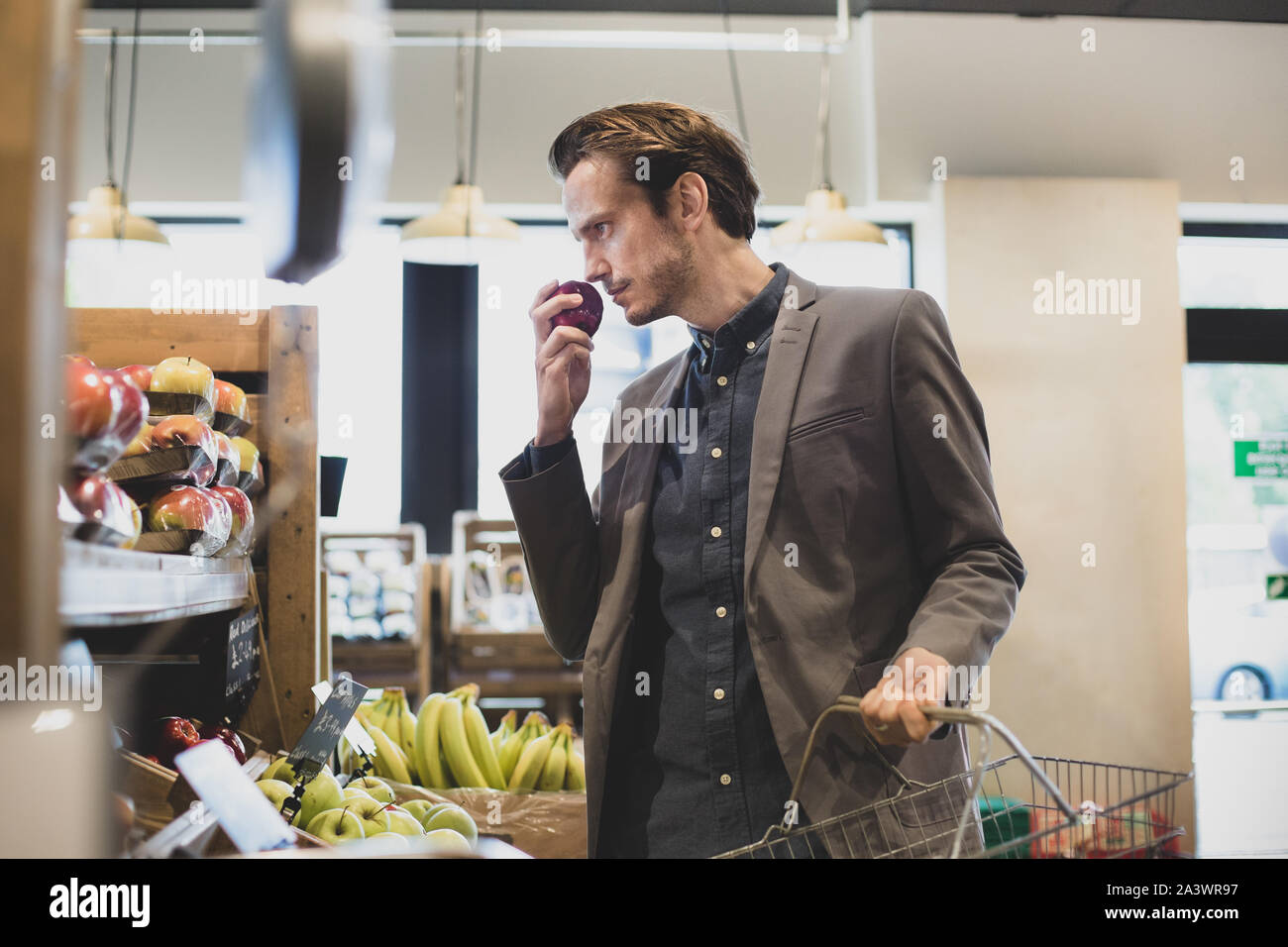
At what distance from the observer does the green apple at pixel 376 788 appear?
1.85m

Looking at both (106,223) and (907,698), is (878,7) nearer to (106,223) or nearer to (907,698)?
(106,223)

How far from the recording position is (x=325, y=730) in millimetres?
1604

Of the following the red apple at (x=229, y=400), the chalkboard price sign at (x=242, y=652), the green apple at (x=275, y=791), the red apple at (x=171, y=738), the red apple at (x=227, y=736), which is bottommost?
the green apple at (x=275, y=791)

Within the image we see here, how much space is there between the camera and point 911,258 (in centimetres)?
509

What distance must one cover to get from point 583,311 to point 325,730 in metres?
0.78

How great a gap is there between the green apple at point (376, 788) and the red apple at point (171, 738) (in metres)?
0.36

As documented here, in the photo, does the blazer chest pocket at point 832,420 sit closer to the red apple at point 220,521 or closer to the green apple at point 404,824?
the red apple at point 220,521

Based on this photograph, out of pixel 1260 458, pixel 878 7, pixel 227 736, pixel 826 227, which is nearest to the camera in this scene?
pixel 227 736

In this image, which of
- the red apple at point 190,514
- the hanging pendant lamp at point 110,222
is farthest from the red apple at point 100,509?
the hanging pendant lamp at point 110,222

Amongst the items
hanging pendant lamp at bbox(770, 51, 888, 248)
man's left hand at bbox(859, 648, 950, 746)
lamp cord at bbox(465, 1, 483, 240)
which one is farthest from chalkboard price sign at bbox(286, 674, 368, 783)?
lamp cord at bbox(465, 1, 483, 240)

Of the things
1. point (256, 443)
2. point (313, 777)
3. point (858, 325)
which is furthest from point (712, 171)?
point (313, 777)

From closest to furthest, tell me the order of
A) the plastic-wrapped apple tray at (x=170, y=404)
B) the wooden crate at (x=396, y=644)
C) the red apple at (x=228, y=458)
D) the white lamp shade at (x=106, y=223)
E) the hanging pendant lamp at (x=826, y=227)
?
1. the plastic-wrapped apple tray at (x=170, y=404)
2. the red apple at (x=228, y=458)
3. the white lamp shade at (x=106, y=223)
4. the hanging pendant lamp at (x=826, y=227)
5. the wooden crate at (x=396, y=644)

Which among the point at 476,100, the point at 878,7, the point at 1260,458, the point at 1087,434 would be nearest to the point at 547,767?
the point at 1087,434
